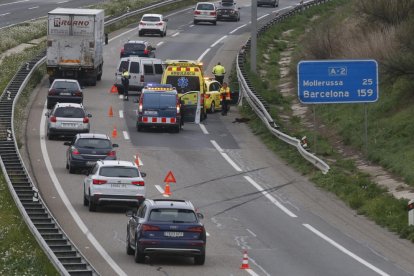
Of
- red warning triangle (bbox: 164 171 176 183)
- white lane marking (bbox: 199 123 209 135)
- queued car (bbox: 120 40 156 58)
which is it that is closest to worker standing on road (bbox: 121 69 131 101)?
white lane marking (bbox: 199 123 209 135)

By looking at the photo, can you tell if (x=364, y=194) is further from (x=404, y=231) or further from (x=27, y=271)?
(x=27, y=271)

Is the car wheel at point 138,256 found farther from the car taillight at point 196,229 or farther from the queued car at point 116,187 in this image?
the queued car at point 116,187

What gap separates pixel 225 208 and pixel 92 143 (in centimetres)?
648

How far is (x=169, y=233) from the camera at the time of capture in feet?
88.1

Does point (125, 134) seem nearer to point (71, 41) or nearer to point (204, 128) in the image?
point (204, 128)

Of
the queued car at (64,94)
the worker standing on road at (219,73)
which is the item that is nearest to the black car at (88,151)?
the queued car at (64,94)

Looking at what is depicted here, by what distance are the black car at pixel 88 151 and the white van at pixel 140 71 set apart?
19.1 meters

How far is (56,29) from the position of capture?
195ft

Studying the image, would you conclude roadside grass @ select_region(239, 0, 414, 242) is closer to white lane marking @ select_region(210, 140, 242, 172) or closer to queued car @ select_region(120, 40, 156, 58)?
white lane marking @ select_region(210, 140, 242, 172)

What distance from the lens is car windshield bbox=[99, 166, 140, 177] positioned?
3369cm

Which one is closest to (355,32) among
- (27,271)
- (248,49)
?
(248,49)

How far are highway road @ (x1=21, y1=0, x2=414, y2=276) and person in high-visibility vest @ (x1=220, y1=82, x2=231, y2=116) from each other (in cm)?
59

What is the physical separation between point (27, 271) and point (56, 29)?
3590cm

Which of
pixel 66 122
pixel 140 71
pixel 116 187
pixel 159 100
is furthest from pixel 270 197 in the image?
pixel 140 71
